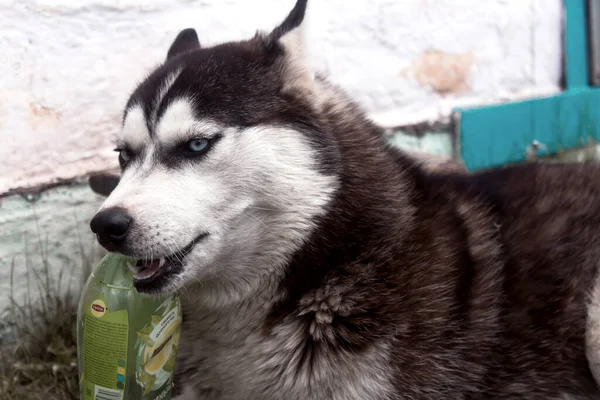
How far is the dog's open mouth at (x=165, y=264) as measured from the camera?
239 cm

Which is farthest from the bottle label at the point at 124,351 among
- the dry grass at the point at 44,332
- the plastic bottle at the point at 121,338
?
the dry grass at the point at 44,332

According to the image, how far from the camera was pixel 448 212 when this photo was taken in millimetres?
2865

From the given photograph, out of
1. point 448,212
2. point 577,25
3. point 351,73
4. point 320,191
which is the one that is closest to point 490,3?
point 577,25

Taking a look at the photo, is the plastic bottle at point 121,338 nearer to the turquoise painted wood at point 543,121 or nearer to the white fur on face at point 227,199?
the white fur on face at point 227,199

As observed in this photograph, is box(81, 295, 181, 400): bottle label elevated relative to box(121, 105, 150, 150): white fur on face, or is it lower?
lower

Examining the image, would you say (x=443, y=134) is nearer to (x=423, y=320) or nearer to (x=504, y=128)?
(x=504, y=128)

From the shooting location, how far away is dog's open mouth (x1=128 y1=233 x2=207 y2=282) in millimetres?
2392

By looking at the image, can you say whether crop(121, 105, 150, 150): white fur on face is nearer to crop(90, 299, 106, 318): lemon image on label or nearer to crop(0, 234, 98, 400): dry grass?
crop(90, 299, 106, 318): lemon image on label

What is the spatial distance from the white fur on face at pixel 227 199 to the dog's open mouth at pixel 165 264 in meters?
0.02

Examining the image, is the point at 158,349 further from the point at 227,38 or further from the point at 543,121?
the point at 543,121

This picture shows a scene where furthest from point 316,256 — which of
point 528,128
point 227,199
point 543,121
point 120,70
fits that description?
point 543,121

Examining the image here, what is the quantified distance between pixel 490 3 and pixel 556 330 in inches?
134

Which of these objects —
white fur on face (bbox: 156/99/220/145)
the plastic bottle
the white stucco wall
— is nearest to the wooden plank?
the white stucco wall

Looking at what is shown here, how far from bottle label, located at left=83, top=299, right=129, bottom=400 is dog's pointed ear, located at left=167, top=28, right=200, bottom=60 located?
1274mm
